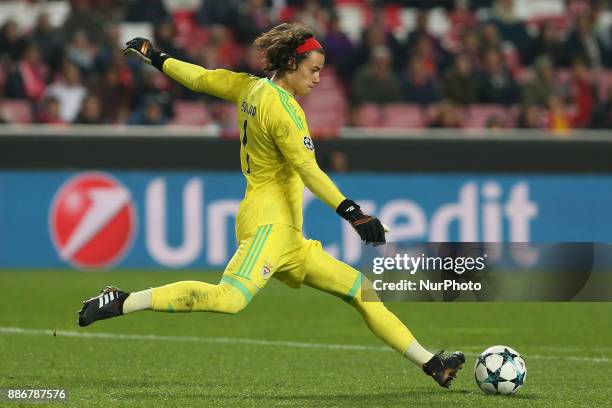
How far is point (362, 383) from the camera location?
8.47 meters

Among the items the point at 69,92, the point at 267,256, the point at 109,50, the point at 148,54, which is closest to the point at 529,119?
the point at 109,50

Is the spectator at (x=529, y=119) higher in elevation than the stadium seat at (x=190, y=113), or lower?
higher

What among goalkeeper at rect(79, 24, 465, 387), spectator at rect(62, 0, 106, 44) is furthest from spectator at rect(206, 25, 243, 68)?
goalkeeper at rect(79, 24, 465, 387)

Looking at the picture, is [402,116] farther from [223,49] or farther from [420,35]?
[223,49]

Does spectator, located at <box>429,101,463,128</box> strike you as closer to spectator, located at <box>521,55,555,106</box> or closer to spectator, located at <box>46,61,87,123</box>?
spectator, located at <box>521,55,555,106</box>

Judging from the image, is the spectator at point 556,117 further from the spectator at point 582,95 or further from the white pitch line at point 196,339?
the white pitch line at point 196,339

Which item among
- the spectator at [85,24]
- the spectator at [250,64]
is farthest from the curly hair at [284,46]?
the spectator at [85,24]

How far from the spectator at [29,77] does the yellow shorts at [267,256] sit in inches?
422

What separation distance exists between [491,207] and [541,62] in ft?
12.3

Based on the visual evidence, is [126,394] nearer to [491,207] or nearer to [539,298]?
[539,298]

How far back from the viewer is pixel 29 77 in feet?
59.7

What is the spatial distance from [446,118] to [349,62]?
2125 mm

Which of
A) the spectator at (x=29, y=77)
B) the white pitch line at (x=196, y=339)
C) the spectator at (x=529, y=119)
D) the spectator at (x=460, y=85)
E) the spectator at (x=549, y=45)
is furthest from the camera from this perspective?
the spectator at (x=549, y=45)

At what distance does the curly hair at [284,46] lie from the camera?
7.78 meters
